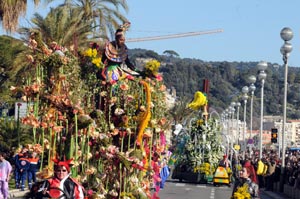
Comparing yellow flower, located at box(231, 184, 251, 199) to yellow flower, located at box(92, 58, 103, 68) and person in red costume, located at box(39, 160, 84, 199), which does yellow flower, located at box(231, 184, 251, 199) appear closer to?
yellow flower, located at box(92, 58, 103, 68)

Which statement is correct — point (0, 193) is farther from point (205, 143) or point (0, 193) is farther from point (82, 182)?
point (205, 143)

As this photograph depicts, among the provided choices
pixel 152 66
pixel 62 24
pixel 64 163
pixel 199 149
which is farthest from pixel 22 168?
pixel 64 163

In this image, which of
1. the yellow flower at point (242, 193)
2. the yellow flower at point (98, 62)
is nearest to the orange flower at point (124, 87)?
the yellow flower at point (98, 62)

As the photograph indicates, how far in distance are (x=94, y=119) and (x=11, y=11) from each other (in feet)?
51.2

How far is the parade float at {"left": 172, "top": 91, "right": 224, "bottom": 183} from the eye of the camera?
1604 inches

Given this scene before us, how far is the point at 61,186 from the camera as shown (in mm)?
10852

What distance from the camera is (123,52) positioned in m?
13.8

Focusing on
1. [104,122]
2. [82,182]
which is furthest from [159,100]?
[82,182]

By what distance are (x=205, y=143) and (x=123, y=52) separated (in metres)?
27.5

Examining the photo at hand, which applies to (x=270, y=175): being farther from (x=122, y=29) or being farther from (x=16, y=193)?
(x=122, y=29)

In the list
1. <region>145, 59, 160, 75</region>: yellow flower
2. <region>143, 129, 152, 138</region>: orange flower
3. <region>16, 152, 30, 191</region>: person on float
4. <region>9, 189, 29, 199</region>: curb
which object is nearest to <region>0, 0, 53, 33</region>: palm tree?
<region>16, 152, 30, 191</region>: person on float

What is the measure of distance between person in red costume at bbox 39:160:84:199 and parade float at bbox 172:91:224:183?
1154 inches

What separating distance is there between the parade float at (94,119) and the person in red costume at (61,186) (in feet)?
2.02

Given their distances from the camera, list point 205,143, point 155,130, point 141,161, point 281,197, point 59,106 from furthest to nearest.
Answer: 1. point 205,143
2. point 281,197
3. point 155,130
4. point 141,161
5. point 59,106
